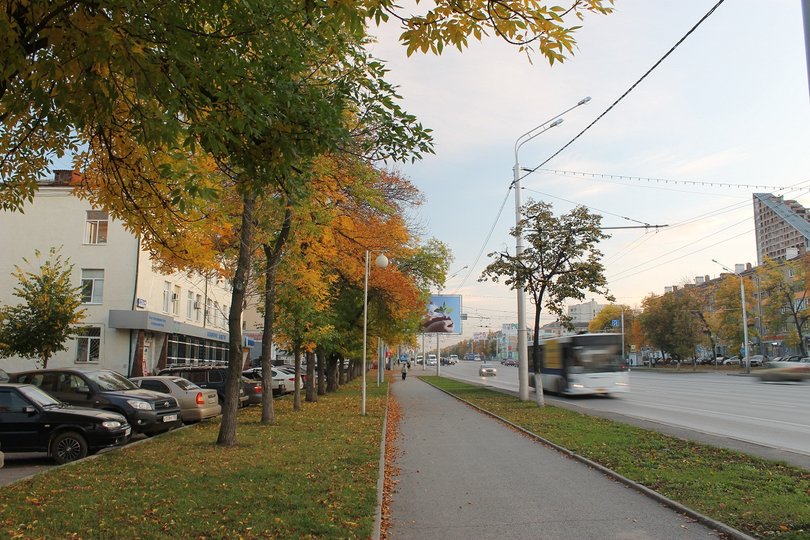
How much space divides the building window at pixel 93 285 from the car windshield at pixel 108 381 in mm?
19656

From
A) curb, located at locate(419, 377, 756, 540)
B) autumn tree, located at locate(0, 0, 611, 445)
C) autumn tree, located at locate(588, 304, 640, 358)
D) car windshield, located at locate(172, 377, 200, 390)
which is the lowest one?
curb, located at locate(419, 377, 756, 540)

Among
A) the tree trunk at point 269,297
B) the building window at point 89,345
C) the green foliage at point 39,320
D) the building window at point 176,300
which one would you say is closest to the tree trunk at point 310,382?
the tree trunk at point 269,297

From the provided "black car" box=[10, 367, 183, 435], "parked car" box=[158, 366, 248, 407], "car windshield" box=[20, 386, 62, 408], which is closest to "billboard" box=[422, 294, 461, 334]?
"parked car" box=[158, 366, 248, 407]

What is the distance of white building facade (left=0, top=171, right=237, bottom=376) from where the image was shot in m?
31.8

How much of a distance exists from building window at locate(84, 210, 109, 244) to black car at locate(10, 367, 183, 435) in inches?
810

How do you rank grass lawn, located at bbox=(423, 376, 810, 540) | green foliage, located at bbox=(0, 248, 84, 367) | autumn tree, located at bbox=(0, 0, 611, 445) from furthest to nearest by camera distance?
1. green foliage, located at bbox=(0, 248, 84, 367)
2. grass lawn, located at bbox=(423, 376, 810, 540)
3. autumn tree, located at bbox=(0, 0, 611, 445)

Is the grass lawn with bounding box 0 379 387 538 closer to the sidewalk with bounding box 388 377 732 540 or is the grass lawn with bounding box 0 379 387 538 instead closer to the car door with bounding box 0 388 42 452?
the sidewalk with bounding box 388 377 732 540

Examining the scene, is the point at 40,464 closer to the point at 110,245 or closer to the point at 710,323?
the point at 110,245

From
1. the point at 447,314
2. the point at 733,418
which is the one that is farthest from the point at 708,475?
the point at 447,314

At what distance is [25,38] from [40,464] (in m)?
8.82

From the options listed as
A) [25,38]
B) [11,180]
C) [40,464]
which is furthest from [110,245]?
[25,38]

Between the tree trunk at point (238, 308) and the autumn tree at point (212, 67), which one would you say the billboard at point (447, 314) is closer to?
the tree trunk at point (238, 308)

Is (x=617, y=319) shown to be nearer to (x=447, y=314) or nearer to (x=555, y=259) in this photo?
(x=447, y=314)

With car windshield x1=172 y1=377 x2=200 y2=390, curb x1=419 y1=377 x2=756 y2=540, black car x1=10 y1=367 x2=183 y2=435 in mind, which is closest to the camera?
curb x1=419 y1=377 x2=756 y2=540
